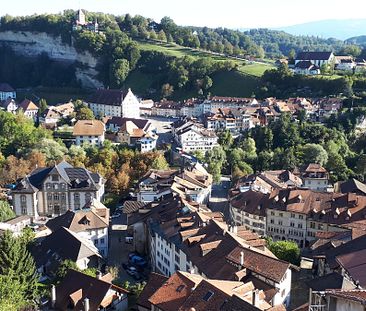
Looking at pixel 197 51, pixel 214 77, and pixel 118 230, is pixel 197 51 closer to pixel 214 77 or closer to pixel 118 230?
pixel 214 77

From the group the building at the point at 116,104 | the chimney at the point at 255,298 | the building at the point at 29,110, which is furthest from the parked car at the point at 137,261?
the building at the point at 29,110

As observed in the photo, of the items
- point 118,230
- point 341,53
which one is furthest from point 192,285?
point 341,53

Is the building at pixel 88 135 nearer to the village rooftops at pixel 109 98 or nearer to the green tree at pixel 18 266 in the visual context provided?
the village rooftops at pixel 109 98

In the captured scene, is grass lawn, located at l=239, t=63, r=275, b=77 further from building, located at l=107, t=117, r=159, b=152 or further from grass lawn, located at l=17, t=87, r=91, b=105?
grass lawn, located at l=17, t=87, r=91, b=105

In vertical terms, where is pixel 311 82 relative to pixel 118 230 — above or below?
above

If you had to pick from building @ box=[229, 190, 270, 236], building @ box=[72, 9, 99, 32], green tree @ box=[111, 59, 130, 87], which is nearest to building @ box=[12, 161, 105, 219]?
building @ box=[229, 190, 270, 236]

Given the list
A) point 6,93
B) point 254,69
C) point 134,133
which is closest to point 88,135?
point 134,133
